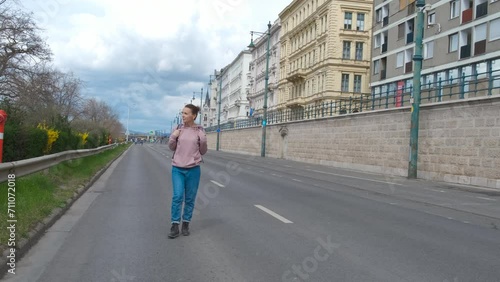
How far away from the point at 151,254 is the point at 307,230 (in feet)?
8.76

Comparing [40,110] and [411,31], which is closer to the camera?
[40,110]

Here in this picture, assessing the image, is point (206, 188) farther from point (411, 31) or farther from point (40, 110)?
point (411, 31)

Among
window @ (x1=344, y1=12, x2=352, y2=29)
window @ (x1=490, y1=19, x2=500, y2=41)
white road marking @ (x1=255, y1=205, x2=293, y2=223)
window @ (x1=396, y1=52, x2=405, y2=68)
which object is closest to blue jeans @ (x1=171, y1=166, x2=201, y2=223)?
white road marking @ (x1=255, y1=205, x2=293, y2=223)

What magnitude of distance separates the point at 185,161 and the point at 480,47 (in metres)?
34.0

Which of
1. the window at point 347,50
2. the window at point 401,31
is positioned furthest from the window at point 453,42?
the window at point 347,50

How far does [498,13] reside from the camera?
33.0 m

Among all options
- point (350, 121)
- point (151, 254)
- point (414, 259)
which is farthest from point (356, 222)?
point (350, 121)

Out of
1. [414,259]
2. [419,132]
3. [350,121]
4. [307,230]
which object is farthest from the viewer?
[350,121]

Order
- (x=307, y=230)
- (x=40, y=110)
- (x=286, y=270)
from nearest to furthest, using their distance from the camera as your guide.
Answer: (x=286, y=270)
(x=307, y=230)
(x=40, y=110)

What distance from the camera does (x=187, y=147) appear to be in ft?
22.0

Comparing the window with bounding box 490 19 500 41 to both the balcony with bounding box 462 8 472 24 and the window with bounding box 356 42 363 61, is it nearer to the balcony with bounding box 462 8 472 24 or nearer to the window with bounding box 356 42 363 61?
the balcony with bounding box 462 8 472 24

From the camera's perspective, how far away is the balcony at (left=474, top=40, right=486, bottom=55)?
113 ft

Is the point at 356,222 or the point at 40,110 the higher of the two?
the point at 40,110

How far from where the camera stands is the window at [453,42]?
1485 inches
